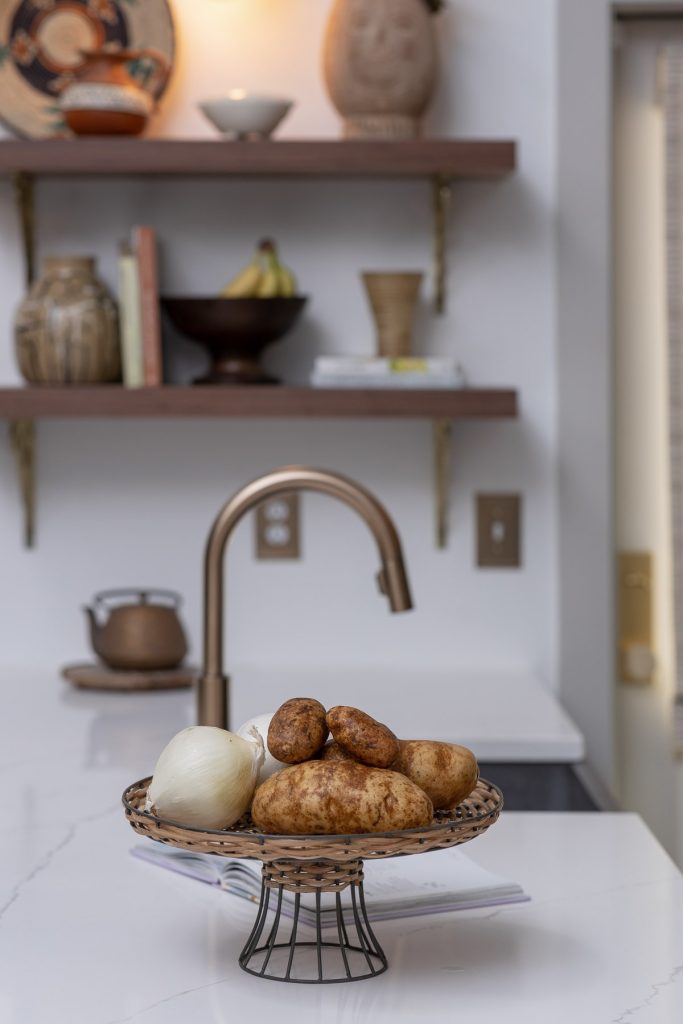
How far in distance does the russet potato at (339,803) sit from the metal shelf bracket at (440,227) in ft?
4.47

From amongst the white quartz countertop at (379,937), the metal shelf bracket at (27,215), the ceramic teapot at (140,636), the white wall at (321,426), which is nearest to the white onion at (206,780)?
the white quartz countertop at (379,937)

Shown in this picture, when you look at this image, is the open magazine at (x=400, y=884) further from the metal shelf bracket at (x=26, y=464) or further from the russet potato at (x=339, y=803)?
the metal shelf bracket at (x=26, y=464)

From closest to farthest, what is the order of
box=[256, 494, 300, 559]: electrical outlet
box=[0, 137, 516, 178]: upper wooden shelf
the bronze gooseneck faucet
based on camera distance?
the bronze gooseneck faucet → box=[0, 137, 516, 178]: upper wooden shelf → box=[256, 494, 300, 559]: electrical outlet

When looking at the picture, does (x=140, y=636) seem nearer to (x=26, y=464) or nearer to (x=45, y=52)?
(x=26, y=464)

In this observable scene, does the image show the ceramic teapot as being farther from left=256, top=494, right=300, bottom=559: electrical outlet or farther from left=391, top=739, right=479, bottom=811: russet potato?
left=391, top=739, right=479, bottom=811: russet potato

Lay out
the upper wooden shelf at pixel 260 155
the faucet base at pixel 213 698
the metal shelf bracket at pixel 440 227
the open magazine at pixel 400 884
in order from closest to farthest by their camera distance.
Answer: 1. the open magazine at pixel 400 884
2. the faucet base at pixel 213 698
3. the upper wooden shelf at pixel 260 155
4. the metal shelf bracket at pixel 440 227

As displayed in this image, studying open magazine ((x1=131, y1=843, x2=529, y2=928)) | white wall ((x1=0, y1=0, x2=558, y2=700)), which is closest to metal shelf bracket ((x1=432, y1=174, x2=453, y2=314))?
white wall ((x1=0, y1=0, x2=558, y2=700))

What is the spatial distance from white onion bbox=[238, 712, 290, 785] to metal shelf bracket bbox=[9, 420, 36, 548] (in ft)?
4.24

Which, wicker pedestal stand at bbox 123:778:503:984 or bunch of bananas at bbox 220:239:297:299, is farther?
bunch of bananas at bbox 220:239:297:299

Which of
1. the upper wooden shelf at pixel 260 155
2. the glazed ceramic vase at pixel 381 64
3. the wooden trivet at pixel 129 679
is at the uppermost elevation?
the glazed ceramic vase at pixel 381 64

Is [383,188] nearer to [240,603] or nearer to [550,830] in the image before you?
[240,603]

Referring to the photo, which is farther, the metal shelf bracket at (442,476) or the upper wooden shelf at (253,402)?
the metal shelf bracket at (442,476)

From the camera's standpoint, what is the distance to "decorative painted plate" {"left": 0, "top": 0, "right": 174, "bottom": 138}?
2.08 meters

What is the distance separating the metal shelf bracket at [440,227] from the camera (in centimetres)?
204
